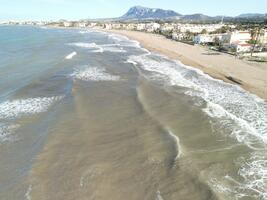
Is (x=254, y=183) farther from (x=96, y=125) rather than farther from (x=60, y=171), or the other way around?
(x=96, y=125)

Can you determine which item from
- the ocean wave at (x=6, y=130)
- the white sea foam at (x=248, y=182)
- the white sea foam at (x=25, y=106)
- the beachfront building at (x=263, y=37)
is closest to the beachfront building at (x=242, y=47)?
the beachfront building at (x=263, y=37)

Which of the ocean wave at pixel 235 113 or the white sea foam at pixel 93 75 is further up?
the ocean wave at pixel 235 113

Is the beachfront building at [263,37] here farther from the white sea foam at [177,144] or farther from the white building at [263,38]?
the white sea foam at [177,144]

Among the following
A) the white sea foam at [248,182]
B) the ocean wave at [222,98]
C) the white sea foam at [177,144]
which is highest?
the white sea foam at [248,182]

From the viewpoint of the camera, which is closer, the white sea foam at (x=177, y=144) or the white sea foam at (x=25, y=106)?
the white sea foam at (x=177, y=144)

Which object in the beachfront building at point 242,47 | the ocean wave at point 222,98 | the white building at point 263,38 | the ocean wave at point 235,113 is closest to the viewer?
the ocean wave at point 235,113

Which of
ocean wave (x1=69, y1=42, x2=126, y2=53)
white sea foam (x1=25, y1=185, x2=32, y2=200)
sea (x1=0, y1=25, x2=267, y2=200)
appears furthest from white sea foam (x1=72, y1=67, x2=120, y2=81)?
white sea foam (x1=25, y1=185, x2=32, y2=200)

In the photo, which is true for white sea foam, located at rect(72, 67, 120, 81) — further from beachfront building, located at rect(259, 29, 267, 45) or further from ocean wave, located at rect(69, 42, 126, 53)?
beachfront building, located at rect(259, 29, 267, 45)

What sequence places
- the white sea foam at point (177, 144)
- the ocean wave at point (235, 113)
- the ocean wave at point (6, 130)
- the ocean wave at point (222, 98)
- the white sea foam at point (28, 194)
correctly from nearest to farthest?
the white sea foam at point (28, 194)
the ocean wave at point (235, 113)
the white sea foam at point (177, 144)
the ocean wave at point (6, 130)
the ocean wave at point (222, 98)
